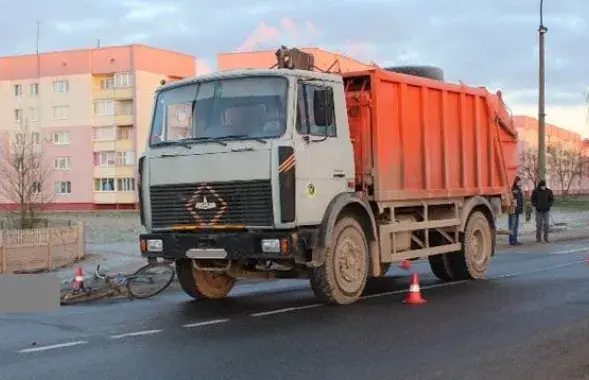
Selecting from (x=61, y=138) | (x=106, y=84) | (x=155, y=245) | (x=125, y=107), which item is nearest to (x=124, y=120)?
(x=125, y=107)

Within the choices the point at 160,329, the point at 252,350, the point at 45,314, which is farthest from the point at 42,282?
the point at 252,350

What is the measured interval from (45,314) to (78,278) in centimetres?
212

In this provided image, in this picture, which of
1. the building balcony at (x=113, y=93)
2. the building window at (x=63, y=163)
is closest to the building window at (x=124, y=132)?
the building balcony at (x=113, y=93)

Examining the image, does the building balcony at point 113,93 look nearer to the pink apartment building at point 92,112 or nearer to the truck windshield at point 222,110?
the pink apartment building at point 92,112

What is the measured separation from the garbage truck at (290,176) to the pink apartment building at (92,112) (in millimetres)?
65387

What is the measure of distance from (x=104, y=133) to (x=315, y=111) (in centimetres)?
7064

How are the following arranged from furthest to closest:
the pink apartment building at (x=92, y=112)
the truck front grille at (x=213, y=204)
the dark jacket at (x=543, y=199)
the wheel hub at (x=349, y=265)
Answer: the pink apartment building at (x=92, y=112) → the dark jacket at (x=543, y=199) → the wheel hub at (x=349, y=265) → the truck front grille at (x=213, y=204)

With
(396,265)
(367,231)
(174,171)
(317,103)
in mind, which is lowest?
(396,265)

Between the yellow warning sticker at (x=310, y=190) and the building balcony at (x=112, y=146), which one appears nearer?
the yellow warning sticker at (x=310, y=190)

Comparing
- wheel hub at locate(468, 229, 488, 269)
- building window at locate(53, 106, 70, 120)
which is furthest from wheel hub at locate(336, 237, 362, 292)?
building window at locate(53, 106, 70, 120)

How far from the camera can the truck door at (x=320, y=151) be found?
9.84 m

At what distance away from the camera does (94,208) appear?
77188 mm

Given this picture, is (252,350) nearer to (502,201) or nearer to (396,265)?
(502,201)

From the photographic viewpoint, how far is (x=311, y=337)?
8.25m
